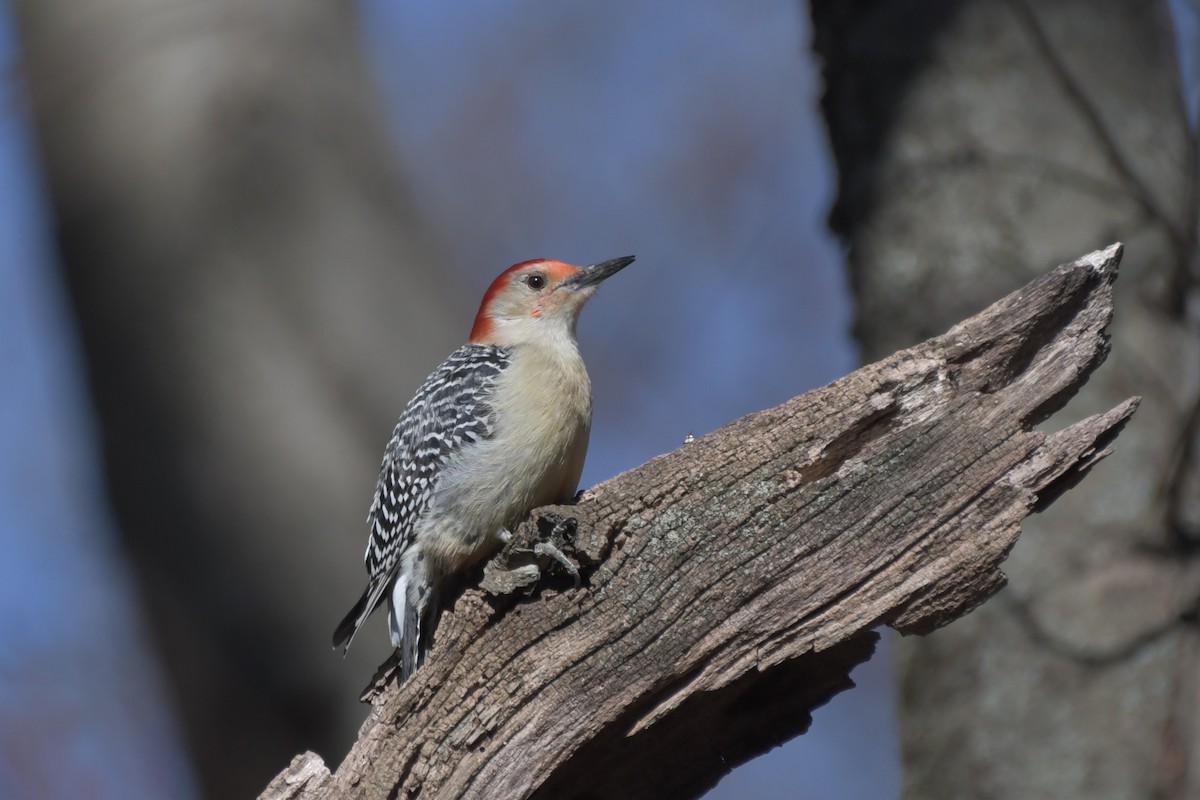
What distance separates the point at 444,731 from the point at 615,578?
699 mm

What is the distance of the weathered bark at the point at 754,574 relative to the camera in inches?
138

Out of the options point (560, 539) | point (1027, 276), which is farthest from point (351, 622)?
point (1027, 276)

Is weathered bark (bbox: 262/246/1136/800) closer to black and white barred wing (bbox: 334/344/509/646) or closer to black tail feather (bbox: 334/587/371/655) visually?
black tail feather (bbox: 334/587/371/655)

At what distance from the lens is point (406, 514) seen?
506 centimetres

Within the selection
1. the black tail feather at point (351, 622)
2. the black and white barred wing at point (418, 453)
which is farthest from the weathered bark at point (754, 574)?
the black and white barred wing at point (418, 453)

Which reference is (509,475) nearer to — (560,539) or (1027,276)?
(560,539)

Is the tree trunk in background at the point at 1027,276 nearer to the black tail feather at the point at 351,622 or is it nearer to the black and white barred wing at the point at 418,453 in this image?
the black and white barred wing at the point at 418,453

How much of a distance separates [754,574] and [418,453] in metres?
2.06

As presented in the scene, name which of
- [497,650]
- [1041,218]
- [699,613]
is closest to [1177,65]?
[1041,218]

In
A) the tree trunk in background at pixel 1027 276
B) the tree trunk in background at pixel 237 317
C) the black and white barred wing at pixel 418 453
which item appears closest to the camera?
the black and white barred wing at pixel 418 453

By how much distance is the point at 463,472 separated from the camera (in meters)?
4.98

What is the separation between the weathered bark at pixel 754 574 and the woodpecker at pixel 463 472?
Result: 89 centimetres

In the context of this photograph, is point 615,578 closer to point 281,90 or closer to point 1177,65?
point 281,90

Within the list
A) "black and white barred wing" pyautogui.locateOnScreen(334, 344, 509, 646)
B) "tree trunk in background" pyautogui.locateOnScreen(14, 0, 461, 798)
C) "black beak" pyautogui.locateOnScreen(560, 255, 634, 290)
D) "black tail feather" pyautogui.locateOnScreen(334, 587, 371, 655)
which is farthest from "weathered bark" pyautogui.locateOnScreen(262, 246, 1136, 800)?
"black beak" pyautogui.locateOnScreen(560, 255, 634, 290)
